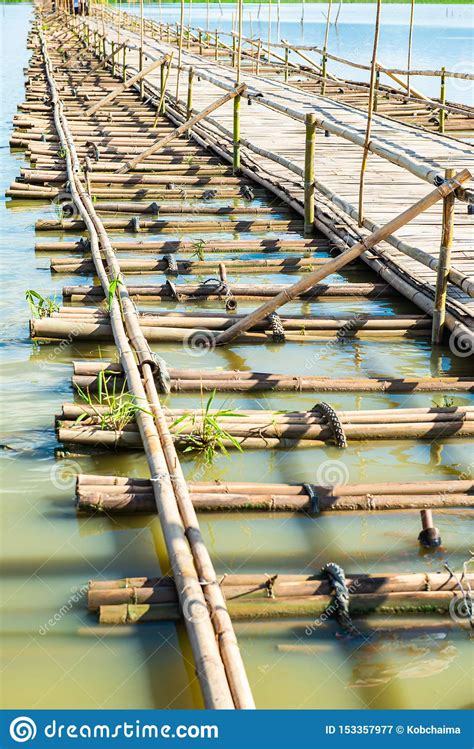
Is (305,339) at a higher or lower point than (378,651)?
higher

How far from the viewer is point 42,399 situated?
626cm

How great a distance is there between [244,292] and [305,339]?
1.08m

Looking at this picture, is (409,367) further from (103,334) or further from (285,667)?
(285,667)

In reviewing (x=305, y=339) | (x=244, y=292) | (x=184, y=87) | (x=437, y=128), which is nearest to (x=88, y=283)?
(x=244, y=292)

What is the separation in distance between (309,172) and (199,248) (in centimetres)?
135

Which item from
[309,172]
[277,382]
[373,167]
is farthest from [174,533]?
[373,167]

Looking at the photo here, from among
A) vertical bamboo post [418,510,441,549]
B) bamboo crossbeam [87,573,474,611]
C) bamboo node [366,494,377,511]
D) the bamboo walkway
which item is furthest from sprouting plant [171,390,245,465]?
the bamboo walkway

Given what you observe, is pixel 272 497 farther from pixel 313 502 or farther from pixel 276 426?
pixel 276 426

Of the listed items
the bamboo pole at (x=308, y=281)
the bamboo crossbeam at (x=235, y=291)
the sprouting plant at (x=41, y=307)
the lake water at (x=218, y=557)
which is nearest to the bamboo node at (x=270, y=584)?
the lake water at (x=218, y=557)

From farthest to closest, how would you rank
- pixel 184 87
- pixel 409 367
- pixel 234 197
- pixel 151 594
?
pixel 184 87 → pixel 234 197 → pixel 409 367 → pixel 151 594

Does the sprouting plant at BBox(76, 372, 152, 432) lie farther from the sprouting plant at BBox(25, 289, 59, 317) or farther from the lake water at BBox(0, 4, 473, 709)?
the sprouting plant at BBox(25, 289, 59, 317)

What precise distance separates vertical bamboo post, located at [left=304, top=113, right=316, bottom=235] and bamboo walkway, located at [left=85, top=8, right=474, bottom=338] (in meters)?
0.13

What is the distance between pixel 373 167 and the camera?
1238 centimetres

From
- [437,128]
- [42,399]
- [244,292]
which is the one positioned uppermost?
[437,128]
